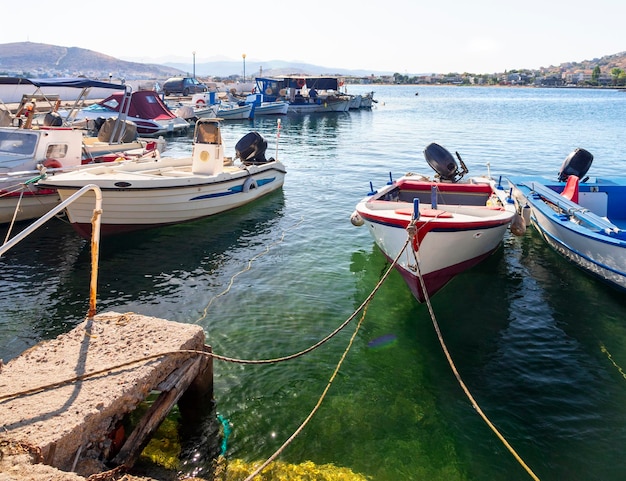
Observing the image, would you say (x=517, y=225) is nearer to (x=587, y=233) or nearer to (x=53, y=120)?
(x=587, y=233)

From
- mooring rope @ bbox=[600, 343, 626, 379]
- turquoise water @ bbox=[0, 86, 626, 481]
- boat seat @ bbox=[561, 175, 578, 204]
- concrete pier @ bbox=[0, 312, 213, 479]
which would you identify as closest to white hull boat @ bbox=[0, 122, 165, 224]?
turquoise water @ bbox=[0, 86, 626, 481]

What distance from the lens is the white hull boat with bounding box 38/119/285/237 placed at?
12641mm

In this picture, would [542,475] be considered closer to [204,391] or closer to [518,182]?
[204,391]

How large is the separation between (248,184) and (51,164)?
596 cm

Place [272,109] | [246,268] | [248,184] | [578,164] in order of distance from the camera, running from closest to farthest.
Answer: [246,268] < [578,164] < [248,184] < [272,109]

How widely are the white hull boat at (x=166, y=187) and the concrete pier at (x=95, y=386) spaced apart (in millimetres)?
7220

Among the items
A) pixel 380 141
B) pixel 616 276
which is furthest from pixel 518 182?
pixel 380 141

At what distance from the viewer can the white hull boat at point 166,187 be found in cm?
1264

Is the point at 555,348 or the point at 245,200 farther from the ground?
the point at 245,200

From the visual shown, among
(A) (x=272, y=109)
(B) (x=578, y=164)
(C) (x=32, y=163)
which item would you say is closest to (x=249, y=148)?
(C) (x=32, y=163)

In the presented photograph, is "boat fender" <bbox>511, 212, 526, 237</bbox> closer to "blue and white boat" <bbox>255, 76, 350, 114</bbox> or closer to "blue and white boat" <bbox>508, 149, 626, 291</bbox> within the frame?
"blue and white boat" <bbox>508, 149, 626, 291</bbox>

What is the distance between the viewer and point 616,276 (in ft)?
32.0

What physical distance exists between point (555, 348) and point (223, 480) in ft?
19.6

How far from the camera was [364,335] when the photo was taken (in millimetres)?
8812
